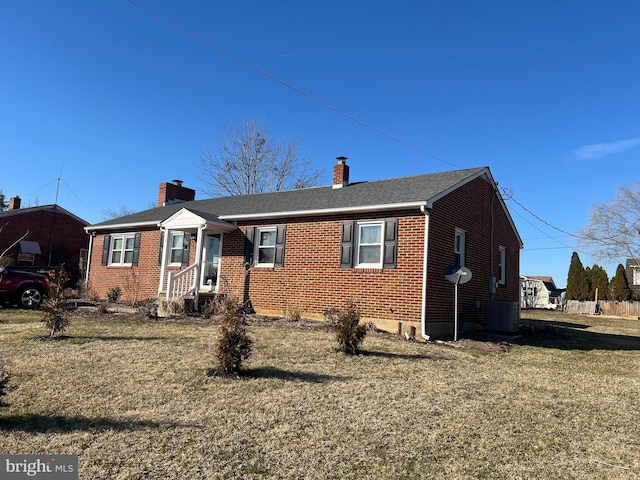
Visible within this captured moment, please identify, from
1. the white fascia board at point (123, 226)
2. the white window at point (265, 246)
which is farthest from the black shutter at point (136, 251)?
the white window at point (265, 246)

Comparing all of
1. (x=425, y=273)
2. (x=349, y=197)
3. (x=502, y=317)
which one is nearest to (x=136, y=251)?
(x=349, y=197)

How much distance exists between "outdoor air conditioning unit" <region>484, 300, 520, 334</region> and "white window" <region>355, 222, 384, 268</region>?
171 inches

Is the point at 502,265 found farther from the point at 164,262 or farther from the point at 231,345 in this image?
the point at 231,345

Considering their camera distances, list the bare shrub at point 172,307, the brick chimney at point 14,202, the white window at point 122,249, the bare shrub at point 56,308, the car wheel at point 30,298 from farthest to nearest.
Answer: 1. the brick chimney at point 14,202
2. the white window at point 122,249
3. the car wheel at point 30,298
4. the bare shrub at point 172,307
5. the bare shrub at point 56,308

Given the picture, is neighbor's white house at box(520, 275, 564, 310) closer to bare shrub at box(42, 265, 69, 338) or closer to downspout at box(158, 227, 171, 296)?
downspout at box(158, 227, 171, 296)

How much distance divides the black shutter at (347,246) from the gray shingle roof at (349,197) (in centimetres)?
53

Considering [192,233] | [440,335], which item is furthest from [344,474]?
[192,233]

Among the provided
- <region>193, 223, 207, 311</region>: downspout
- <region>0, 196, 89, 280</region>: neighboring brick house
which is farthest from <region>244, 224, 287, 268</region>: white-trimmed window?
<region>0, 196, 89, 280</region>: neighboring brick house

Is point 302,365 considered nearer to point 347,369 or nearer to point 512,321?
point 347,369

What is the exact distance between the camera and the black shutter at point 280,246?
13734mm

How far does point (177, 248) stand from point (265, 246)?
176 inches

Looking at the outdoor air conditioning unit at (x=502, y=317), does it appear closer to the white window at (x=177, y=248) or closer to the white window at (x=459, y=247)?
the white window at (x=459, y=247)

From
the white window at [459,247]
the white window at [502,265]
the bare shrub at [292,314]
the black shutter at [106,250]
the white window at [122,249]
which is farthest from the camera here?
the black shutter at [106,250]

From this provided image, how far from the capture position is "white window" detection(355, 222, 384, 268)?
39.4ft
